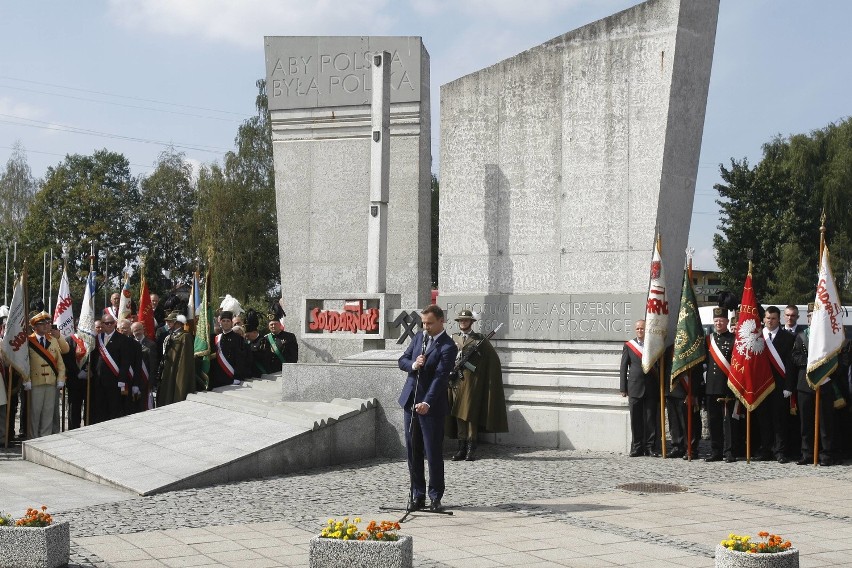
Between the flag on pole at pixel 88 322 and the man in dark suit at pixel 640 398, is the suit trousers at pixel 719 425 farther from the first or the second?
the flag on pole at pixel 88 322

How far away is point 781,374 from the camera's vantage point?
12.2 meters

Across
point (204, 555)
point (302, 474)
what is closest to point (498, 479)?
point (302, 474)

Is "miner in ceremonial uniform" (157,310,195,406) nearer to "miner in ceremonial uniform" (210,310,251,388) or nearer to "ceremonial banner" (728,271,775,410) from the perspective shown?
"miner in ceremonial uniform" (210,310,251,388)

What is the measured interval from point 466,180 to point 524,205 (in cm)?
89

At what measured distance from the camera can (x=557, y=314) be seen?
13602mm

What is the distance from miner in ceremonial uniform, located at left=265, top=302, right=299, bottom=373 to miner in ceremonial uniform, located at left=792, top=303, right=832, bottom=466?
719cm

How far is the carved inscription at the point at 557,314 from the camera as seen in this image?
13.2 m

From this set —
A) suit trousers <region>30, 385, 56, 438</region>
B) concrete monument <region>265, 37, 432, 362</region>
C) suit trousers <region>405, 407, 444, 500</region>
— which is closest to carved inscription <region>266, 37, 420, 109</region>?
concrete monument <region>265, 37, 432, 362</region>

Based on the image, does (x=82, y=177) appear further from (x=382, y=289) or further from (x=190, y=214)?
Result: (x=382, y=289)

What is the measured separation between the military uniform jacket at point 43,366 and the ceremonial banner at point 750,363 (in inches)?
334

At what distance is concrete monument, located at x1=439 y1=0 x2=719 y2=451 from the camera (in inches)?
515

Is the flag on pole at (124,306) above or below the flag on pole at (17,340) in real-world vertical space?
above

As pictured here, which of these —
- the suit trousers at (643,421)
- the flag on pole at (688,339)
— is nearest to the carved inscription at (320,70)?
the flag on pole at (688,339)

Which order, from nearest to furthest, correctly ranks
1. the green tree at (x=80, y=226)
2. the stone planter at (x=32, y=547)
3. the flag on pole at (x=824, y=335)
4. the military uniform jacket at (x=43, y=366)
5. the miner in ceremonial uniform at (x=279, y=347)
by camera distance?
the stone planter at (x=32, y=547) → the flag on pole at (x=824, y=335) → the military uniform jacket at (x=43, y=366) → the miner in ceremonial uniform at (x=279, y=347) → the green tree at (x=80, y=226)
